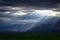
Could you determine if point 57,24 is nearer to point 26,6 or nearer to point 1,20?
point 26,6

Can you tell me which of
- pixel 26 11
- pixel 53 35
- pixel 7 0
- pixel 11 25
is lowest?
pixel 53 35

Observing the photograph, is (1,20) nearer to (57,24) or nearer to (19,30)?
(19,30)

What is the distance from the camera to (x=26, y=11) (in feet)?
6.81

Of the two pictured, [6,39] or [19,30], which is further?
[6,39]

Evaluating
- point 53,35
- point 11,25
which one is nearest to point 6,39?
point 11,25

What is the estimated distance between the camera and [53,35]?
7.09ft

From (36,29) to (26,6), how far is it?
1.14 feet

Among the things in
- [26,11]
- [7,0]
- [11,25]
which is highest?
[7,0]

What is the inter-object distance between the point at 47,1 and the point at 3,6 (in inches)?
24.2

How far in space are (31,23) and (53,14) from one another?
33 centimetres

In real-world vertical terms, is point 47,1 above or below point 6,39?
above

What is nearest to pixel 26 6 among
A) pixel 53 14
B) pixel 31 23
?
pixel 31 23

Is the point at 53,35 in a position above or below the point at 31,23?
below

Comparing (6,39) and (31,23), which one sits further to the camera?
(6,39)
